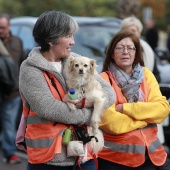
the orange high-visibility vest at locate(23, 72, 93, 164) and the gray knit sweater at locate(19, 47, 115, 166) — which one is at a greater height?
the gray knit sweater at locate(19, 47, 115, 166)

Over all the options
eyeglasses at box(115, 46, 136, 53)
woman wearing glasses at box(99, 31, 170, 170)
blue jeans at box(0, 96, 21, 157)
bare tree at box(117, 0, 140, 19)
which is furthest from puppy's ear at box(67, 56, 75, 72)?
bare tree at box(117, 0, 140, 19)

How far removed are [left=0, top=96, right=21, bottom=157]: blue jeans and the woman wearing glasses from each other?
3.80 m

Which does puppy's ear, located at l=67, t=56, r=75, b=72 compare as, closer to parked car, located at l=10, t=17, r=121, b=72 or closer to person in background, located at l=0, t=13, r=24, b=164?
person in background, located at l=0, t=13, r=24, b=164

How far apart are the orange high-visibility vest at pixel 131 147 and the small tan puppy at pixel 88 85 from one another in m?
0.54

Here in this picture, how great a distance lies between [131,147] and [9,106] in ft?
13.7

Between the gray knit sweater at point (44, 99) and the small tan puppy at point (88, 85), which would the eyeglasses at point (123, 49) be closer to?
the small tan puppy at point (88, 85)

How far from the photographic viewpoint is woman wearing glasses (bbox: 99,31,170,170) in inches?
193

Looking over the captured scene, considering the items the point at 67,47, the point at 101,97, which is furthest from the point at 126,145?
the point at 67,47

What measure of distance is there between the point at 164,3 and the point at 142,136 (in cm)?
3645

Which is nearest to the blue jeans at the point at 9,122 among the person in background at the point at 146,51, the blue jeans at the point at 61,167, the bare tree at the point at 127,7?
the person in background at the point at 146,51

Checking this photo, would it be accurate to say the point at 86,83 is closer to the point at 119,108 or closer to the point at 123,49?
the point at 119,108

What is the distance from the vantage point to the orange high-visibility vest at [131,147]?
16.1 feet

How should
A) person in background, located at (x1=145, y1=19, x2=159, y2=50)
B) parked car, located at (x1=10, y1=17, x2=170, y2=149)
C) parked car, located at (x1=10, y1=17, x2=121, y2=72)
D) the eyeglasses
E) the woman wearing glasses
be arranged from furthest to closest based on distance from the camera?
person in background, located at (x1=145, y1=19, x2=159, y2=50) → parked car, located at (x1=10, y1=17, x2=121, y2=72) → parked car, located at (x1=10, y1=17, x2=170, y2=149) → the eyeglasses → the woman wearing glasses

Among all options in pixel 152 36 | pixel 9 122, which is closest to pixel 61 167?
pixel 9 122
